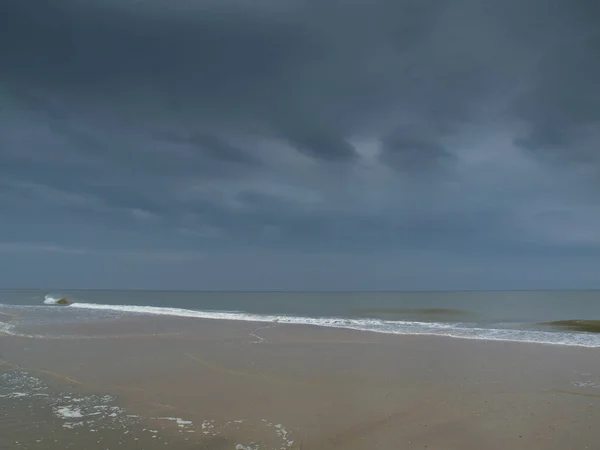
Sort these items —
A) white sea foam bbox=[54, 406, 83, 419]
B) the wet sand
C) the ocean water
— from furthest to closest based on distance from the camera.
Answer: the ocean water → white sea foam bbox=[54, 406, 83, 419] → the wet sand

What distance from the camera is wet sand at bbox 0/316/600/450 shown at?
7.22 m

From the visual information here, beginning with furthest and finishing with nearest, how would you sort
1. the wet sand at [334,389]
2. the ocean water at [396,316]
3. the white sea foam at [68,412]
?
the ocean water at [396,316], the white sea foam at [68,412], the wet sand at [334,389]

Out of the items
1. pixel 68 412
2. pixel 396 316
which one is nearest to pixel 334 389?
pixel 68 412

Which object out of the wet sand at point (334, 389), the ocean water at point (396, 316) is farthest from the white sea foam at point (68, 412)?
the ocean water at point (396, 316)

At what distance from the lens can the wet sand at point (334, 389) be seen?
Answer: 284 inches

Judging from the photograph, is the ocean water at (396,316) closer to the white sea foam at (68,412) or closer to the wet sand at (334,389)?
the wet sand at (334,389)

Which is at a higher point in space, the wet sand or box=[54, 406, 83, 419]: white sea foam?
the wet sand

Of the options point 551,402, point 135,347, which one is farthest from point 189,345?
point 551,402

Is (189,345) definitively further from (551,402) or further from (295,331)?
(551,402)

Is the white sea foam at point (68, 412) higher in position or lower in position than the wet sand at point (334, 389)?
lower

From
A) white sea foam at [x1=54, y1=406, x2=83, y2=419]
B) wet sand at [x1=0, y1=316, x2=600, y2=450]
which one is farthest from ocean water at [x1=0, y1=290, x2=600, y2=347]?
white sea foam at [x1=54, y1=406, x2=83, y2=419]

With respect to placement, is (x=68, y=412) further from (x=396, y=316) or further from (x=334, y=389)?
(x=396, y=316)

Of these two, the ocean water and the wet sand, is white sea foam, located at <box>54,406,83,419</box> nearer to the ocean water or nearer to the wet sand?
the wet sand

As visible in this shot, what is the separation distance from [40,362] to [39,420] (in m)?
6.63
